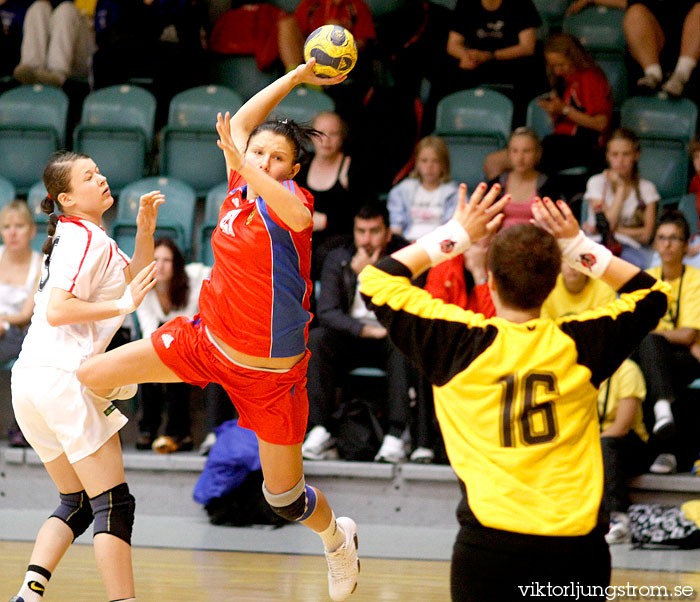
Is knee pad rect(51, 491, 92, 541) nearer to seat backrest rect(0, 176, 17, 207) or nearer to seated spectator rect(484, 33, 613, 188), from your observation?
seat backrest rect(0, 176, 17, 207)

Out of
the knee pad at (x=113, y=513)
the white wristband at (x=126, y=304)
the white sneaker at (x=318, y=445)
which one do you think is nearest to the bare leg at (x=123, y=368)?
the white wristband at (x=126, y=304)

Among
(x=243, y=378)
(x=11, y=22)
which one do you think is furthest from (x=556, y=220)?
(x=11, y=22)

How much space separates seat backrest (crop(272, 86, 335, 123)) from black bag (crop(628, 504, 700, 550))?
406 centimetres

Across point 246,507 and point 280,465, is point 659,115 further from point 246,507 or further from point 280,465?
point 280,465

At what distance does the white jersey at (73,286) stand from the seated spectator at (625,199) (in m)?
3.91

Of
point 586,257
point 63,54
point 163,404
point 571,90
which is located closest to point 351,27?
point 571,90

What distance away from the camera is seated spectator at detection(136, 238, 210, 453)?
641 centimetres

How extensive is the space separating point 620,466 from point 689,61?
369 cm

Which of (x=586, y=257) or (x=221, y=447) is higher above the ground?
(x=586, y=257)

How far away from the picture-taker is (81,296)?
143 inches

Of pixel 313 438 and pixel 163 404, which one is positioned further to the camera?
pixel 163 404

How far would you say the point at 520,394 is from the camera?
8.16 feet

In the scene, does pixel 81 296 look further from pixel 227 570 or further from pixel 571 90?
pixel 571 90

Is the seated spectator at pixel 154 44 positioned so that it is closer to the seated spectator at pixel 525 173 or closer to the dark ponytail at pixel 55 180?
the seated spectator at pixel 525 173
